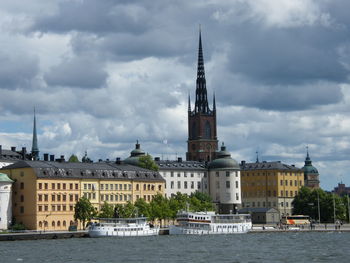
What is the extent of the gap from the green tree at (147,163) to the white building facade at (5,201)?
136 feet

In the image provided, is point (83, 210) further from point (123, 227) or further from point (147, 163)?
point (147, 163)

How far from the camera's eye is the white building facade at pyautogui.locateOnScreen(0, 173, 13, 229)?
495 feet

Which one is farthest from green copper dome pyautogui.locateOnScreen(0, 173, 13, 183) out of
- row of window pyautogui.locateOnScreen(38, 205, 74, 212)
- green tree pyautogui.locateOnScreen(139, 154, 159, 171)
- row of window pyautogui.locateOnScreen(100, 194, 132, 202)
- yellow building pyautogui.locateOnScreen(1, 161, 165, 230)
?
green tree pyautogui.locateOnScreen(139, 154, 159, 171)

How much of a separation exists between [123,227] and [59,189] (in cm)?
1802

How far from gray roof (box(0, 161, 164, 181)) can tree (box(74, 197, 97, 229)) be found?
20.0ft

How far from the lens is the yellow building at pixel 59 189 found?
153500mm

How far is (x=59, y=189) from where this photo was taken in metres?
158

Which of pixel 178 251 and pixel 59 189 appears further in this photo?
pixel 59 189

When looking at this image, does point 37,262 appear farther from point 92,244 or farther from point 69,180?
point 69,180

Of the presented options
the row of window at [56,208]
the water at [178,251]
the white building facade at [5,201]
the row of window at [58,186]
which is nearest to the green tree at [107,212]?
the row of window at [56,208]

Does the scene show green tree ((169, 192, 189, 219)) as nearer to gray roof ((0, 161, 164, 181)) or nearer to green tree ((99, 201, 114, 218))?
gray roof ((0, 161, 164, 181))

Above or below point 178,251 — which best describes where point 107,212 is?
above

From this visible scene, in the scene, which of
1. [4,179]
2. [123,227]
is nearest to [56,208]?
[4,179]

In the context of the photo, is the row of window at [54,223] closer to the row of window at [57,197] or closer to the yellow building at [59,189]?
the yellow building at [59,189]
